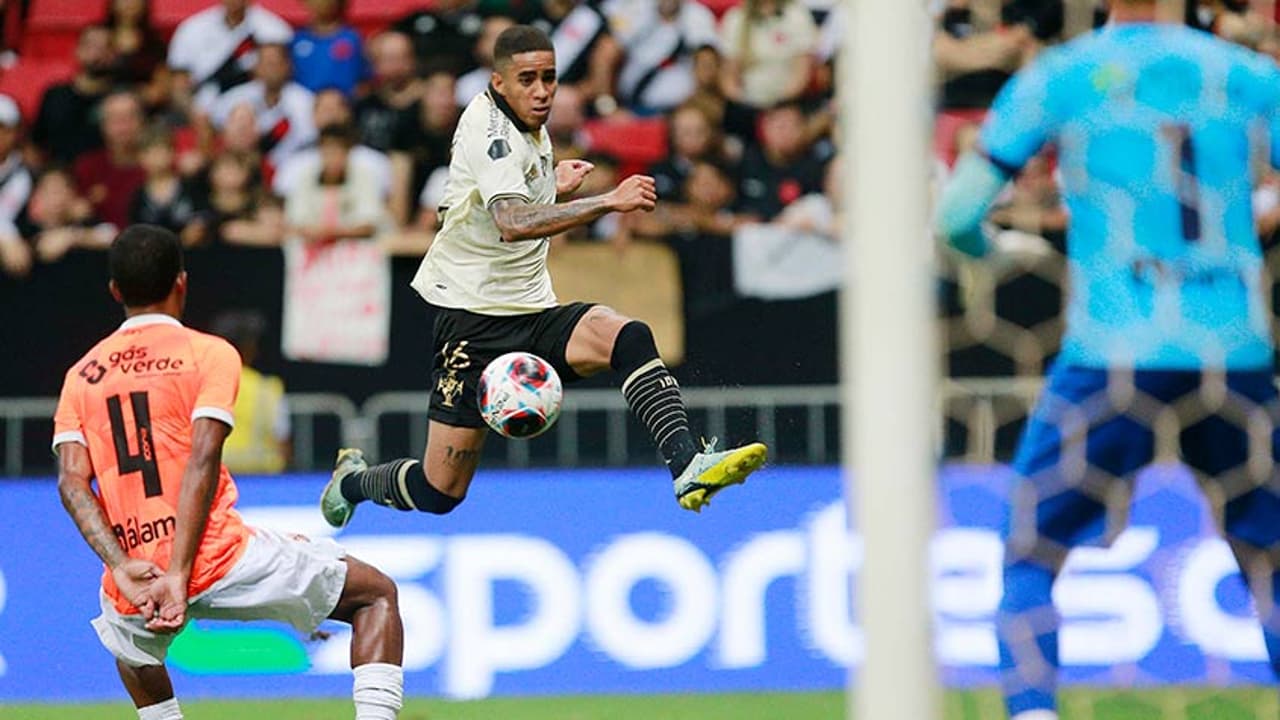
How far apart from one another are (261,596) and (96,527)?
1.60 ft

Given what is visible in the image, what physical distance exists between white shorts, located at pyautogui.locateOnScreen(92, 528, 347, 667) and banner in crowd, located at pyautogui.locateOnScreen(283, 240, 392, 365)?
3937 mm

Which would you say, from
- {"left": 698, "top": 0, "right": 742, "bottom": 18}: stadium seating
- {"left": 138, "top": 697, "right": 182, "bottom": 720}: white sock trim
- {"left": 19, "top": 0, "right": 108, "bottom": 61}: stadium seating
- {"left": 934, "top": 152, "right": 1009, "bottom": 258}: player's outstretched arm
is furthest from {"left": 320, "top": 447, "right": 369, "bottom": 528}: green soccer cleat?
{"left": 19, "top": 0, "right": 108, "bottom": 61}: stadium seating

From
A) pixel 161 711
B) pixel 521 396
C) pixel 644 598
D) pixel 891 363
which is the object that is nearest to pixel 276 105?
pixel 644 598

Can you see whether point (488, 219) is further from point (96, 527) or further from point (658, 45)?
point (658, 45)

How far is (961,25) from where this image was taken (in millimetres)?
9438

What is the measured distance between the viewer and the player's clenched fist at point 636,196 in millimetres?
6340

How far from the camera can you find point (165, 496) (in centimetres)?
595

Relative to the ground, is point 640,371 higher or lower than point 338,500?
higher

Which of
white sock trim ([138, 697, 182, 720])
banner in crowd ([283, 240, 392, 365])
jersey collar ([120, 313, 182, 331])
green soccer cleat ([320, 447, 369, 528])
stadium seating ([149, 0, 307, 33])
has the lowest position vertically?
white sock trim ([138, 697, 182, 720])

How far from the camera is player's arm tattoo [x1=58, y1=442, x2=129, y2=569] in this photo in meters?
5.95

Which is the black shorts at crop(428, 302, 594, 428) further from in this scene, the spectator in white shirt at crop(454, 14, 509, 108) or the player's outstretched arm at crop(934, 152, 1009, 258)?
the spectator in white shirt at crop(454, 14, 509, 108)

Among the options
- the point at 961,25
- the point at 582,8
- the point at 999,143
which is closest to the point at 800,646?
the point at 961,25

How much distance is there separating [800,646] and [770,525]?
536 millimetres

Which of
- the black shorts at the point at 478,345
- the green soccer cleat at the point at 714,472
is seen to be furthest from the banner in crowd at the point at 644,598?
the green soccer cleat at the point at 714,472
